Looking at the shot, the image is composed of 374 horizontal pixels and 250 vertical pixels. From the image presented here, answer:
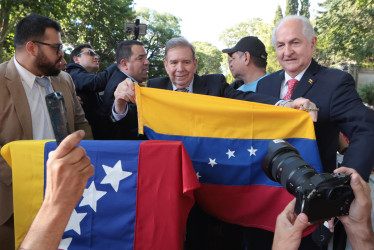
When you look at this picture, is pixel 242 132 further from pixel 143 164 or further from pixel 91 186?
pixel 91 186

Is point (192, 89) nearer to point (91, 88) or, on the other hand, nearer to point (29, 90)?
point (29, 90)

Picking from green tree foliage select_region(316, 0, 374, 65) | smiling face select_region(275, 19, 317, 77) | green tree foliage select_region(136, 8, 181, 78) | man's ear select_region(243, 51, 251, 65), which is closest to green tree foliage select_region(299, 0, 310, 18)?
green tree foliage select_region(136, 8, 181, 78)

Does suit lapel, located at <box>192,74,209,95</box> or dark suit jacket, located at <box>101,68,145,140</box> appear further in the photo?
suit lapel, located at <box>192,74,209,95</box>

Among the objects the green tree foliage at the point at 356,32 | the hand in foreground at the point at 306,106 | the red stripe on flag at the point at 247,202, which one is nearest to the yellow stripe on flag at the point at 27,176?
the red stripe on flag at the point at 247,202

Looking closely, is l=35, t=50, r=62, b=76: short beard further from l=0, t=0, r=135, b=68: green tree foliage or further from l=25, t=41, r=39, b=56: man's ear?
l=0, t=0, r=135, b=68: green tree foliage

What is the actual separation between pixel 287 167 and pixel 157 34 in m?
35.5

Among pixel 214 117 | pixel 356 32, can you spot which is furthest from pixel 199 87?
pixel 356 32

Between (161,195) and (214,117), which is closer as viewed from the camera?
(161,195)

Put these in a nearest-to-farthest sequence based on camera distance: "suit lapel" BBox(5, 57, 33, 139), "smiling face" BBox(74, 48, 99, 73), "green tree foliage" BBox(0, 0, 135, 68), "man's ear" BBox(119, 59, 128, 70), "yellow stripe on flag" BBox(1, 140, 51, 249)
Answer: "yellow stripe on flag" BBox(1, 140, 51, 249) < "suit lapel" BBox(5, 57, 33, 139) < "man's ear" BBox(119, 59, 128, 70) < "smiling face" BBox(74, 48, 99, 73) < "green tree foliage" BBox(0, 0, 135, 68)

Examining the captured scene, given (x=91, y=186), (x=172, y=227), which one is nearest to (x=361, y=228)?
(x=172, y=227)

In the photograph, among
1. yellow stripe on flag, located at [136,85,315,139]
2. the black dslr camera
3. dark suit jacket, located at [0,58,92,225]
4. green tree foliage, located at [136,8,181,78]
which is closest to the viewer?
the black dslr camera

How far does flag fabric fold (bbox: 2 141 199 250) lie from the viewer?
188 cm

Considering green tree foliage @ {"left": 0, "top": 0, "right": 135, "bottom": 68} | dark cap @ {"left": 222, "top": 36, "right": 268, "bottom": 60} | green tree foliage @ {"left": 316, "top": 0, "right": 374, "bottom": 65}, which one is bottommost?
dark cap @ {"left": 222, "top": 36, "right": 268, "bottom": 60}

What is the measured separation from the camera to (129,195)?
6.36 feet
